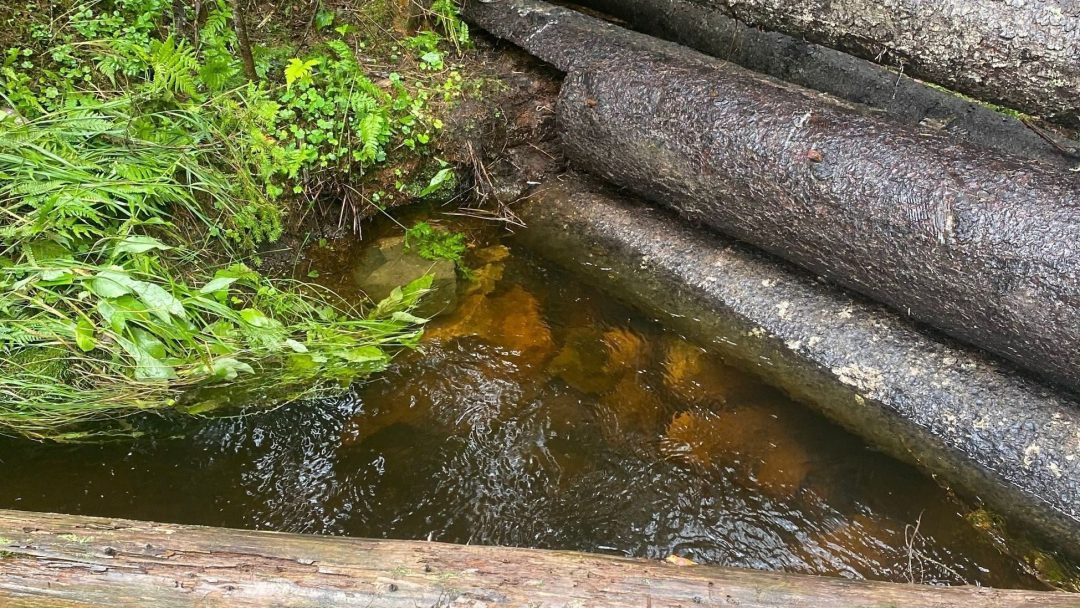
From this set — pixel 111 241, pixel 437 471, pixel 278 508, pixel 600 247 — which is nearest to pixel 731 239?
pixel 600 247

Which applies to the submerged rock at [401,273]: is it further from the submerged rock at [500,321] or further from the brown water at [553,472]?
the brown water at [553,472]

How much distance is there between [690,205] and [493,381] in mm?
1229

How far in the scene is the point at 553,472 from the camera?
2.64 m

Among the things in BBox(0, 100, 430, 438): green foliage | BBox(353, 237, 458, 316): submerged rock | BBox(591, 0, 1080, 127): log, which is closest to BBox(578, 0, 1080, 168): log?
BBox(591, 0, 1080, 127): log

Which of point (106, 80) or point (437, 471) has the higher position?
point (106, 80)

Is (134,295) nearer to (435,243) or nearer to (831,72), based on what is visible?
(435,243)

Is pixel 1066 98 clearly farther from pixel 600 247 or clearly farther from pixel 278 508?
pixel 278 508

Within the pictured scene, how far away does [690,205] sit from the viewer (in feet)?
10.6

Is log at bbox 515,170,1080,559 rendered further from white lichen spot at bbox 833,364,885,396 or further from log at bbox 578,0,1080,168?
log at bbox 578,0,1080,168

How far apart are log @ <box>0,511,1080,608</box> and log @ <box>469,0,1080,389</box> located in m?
1.12

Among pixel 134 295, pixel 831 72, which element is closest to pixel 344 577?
pixel 134 295

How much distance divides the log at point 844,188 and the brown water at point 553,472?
2.06ft

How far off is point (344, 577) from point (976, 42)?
2.89 m

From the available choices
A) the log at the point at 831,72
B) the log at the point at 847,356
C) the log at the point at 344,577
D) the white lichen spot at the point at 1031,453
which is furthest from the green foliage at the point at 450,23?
the white lichen spot at the point at 1031,453
